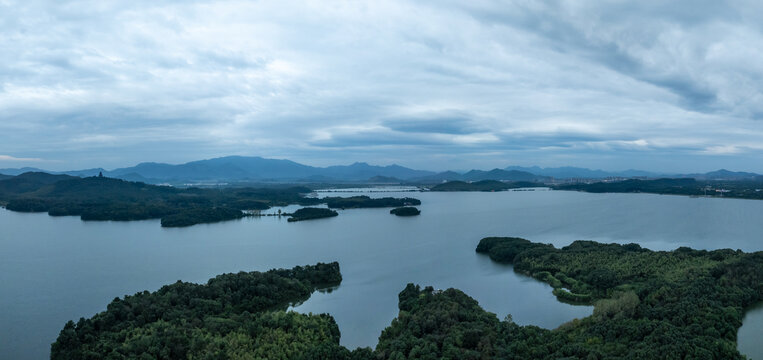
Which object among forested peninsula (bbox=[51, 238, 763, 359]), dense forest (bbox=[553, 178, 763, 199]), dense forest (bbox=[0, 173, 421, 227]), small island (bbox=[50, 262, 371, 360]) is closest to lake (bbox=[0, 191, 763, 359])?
forested peninsula (bbox=[51, 238, 763, 359])

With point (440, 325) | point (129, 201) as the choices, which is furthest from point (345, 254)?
point (129, 201)

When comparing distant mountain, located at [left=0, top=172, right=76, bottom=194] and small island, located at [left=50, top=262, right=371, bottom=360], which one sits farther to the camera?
distant mountain, located at [left=0, top=172, right=76, bottom=194]

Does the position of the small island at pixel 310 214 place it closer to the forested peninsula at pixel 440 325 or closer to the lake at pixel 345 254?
the lake at pixel 345 254

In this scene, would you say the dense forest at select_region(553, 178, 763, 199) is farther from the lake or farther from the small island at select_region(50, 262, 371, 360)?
the small island at select_region(50, 262, 371, 360)

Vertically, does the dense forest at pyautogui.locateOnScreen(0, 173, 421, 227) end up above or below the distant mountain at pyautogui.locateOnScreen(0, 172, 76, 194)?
below

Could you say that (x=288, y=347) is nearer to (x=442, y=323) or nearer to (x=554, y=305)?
(x=442, y=323)

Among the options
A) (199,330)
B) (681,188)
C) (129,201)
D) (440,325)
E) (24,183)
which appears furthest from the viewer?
(681,188)

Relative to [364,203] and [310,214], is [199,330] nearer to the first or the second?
[310,214]
